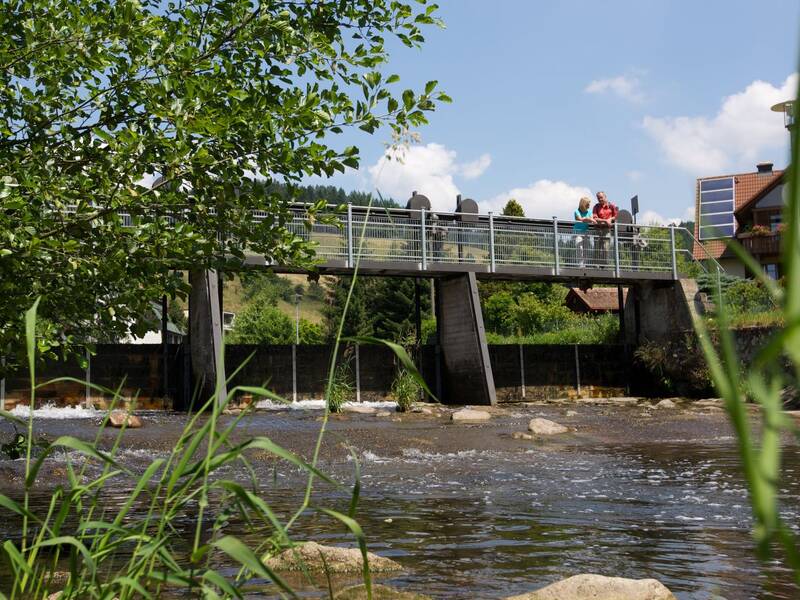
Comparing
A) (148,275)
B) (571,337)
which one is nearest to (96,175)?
(148,275)

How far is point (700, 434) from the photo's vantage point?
49.6 ft

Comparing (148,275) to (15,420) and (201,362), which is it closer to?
(15,420)

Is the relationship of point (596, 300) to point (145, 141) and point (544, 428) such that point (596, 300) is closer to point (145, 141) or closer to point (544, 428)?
point (544, 428)

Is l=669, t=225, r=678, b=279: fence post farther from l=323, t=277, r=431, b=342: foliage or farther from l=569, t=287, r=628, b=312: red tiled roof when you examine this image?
l=323, t=277, r=431, b=342: foliage

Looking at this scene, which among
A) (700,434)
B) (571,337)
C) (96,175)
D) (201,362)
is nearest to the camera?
(96,175)

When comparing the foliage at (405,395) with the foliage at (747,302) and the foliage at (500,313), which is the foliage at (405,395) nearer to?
the foliage at (747,302)

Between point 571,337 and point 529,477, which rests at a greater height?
point 571,337

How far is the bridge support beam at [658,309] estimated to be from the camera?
83.5 ft

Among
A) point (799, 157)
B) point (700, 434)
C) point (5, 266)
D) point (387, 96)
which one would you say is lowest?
point (700, 434)

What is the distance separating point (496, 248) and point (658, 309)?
5.54m

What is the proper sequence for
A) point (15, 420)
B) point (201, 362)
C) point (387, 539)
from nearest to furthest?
point (15, 420), point (387, 539), point (201, 362)

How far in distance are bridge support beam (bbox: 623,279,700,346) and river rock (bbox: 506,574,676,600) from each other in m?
21.5

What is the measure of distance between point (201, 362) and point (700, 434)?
35.2 feet

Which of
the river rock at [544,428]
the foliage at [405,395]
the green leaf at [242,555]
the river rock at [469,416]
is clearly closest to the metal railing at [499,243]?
the foliage at [405,395]
